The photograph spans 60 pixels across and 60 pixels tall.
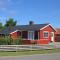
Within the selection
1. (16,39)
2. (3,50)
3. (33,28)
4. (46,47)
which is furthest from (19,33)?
(3,50)

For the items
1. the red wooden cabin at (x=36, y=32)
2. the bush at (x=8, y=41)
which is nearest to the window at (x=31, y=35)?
the red wooden cabin at (x=36, y=32)

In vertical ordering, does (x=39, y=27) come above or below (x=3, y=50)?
above

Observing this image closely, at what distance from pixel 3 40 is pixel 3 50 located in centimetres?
881

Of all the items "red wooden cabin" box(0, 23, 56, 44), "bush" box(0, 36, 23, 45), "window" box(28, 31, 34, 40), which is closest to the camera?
"bush" box(0, 36, 23, 45)

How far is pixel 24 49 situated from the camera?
3275 centimetres

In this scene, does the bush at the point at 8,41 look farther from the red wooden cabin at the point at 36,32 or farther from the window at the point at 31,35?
the window at the point at 31,35

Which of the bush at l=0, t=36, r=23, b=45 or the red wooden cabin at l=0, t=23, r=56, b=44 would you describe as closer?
the bush at l=0, t=36, r=23, b=45

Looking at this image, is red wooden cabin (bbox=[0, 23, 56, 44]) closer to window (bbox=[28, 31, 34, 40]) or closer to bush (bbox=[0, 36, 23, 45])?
window (bbox=[28, 31, 34, 40])

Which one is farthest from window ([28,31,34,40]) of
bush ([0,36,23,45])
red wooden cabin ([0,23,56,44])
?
bush ([0,36,23,45])

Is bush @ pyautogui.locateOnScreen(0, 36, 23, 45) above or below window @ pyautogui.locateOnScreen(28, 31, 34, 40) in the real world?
below

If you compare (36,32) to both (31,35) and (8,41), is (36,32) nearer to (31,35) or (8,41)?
(31,35)

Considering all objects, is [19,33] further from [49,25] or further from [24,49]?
[24,49]

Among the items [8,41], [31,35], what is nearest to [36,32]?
[31,35]

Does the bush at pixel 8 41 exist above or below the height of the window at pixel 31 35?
below
